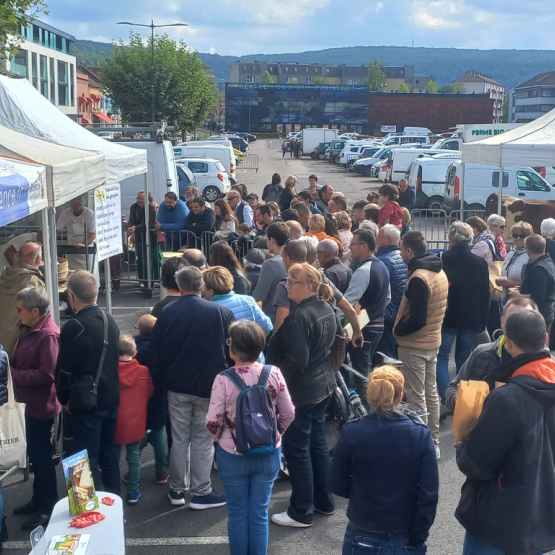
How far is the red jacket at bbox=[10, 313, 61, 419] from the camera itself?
4590 millimetres

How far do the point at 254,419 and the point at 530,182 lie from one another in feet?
56.8

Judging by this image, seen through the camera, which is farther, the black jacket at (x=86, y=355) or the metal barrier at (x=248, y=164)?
the metal barrier at (x=248, y=164)

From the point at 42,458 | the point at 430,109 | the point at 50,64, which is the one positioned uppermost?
the point at 50,64

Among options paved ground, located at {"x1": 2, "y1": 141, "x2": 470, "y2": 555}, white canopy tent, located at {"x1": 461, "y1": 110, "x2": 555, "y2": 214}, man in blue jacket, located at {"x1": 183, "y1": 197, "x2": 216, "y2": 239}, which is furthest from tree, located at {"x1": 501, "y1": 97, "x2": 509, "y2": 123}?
paved ground, located at {"x1": 2, "y1": 141, "x2": 470, "y2": 555}

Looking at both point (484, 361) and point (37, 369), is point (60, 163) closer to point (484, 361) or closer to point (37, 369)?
point (37, 369)

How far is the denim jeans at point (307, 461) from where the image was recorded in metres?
4.64

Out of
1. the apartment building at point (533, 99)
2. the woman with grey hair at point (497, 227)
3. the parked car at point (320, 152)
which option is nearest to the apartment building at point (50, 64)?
the parked car at point (320, 152)

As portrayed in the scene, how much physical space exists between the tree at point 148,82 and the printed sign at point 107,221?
33469 millimetres

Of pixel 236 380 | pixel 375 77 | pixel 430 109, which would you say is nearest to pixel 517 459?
pixel 236 380

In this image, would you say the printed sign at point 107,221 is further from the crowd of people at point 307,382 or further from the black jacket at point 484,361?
the black jacket at point 484,361

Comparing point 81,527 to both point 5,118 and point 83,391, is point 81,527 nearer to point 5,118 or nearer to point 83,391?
point 83,391

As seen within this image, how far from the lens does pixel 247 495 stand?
4.05m

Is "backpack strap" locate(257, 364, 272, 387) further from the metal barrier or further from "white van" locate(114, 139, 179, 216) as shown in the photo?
the metal barrier

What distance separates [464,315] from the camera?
663 centimetres
